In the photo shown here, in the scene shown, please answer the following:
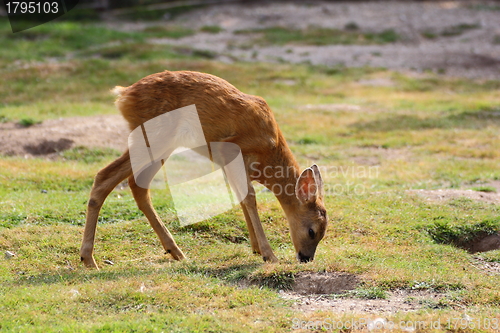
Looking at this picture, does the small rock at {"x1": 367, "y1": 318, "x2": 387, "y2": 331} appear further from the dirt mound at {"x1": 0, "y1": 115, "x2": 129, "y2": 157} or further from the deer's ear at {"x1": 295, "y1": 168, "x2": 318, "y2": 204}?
the dirt mound at {"x1": 0, "y1": 115, "x2": 129, "y2": 157}

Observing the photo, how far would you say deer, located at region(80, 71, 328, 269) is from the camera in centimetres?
660

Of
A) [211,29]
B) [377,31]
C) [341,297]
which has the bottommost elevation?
[341,297]

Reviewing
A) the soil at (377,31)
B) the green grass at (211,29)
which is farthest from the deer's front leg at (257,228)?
the green grass at (211,29)

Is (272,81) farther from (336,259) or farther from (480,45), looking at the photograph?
(336,259)

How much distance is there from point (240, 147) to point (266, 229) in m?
1.69

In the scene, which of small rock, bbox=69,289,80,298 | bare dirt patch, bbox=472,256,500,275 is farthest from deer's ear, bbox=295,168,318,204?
small rock, bbox=69,289,80,298

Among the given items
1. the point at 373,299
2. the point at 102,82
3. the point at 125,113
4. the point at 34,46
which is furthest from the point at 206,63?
the point at 373,299

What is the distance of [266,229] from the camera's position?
7.96 metres

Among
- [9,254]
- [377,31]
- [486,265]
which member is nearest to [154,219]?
[9,254]

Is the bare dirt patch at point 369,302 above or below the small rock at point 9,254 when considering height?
below

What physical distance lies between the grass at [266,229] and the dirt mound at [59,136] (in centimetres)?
36

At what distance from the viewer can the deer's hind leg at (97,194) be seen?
653 cm

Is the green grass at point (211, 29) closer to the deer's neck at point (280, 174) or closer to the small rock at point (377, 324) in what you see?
the deer's neck at point (280, 174)

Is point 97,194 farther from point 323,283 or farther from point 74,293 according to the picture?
point 323,283
